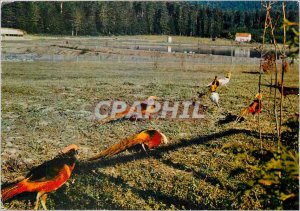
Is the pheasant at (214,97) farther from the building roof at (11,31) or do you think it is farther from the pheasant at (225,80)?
the building roof at (11,31)

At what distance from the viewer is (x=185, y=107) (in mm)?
9422

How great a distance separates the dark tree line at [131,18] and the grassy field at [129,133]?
1465mm

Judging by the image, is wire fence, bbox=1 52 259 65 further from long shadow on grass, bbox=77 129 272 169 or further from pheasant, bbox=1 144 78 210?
pheasant, bbox=1 144 78 210

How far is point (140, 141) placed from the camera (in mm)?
8141

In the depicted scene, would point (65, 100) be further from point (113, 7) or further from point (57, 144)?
point (113, 7)

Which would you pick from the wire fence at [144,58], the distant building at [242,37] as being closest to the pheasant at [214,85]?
the wire fence at [144,58]

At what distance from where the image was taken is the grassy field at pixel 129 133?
645cm

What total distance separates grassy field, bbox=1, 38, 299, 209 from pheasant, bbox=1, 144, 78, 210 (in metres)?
0.14

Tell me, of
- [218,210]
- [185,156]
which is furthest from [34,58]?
[218,210]

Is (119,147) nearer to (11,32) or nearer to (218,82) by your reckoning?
(11,32)

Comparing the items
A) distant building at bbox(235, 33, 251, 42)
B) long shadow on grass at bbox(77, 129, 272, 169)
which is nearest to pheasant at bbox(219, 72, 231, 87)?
long shadow on grass at bbox(77, 129, 272, 169)

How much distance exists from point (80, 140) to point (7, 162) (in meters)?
1.65

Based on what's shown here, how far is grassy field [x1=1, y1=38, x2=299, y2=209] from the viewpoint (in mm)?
6453

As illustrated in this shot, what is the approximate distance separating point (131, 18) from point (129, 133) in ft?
8.55
